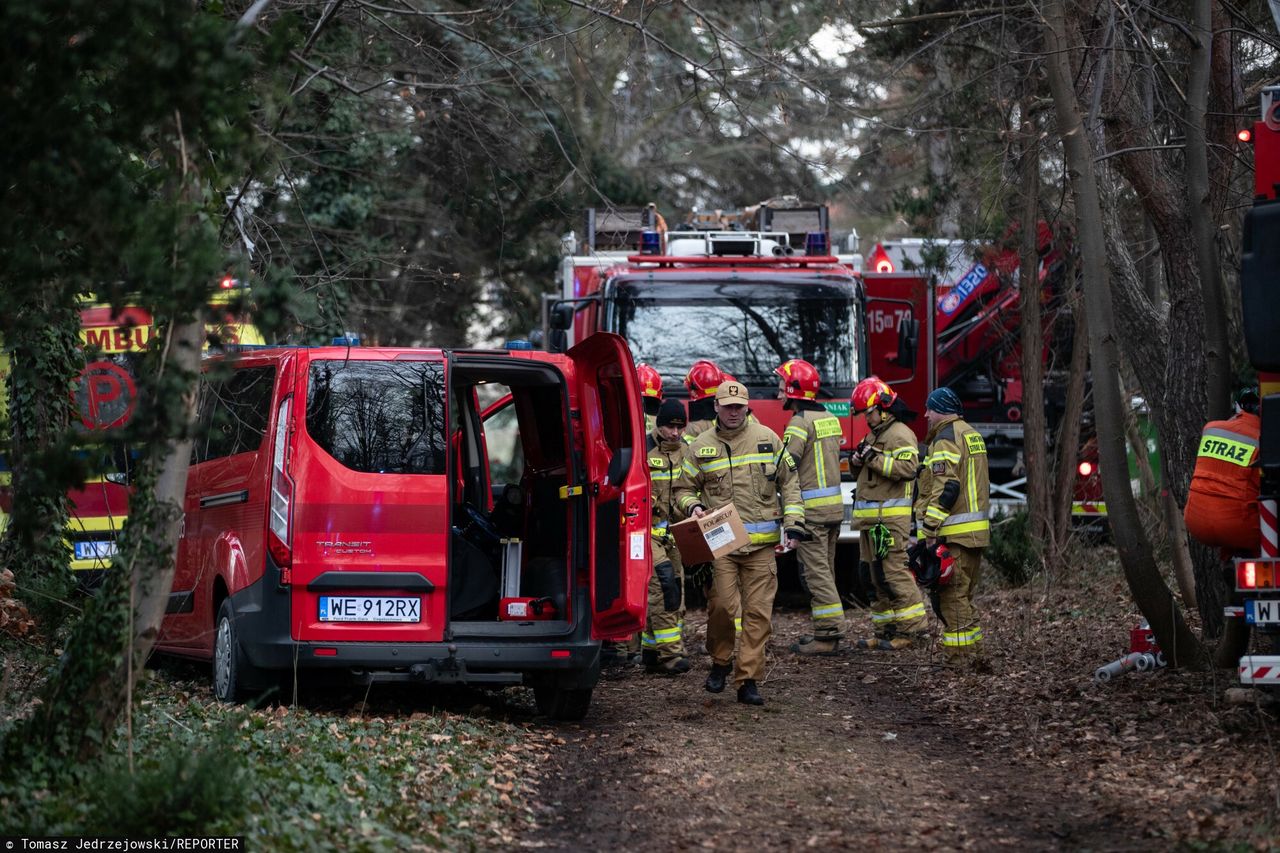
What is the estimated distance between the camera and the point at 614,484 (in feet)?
28.1

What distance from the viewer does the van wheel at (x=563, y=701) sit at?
8914 mm

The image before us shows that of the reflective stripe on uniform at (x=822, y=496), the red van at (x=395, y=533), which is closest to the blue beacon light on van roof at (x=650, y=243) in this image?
the reflective stripe on uniform at (x=822, y=496)

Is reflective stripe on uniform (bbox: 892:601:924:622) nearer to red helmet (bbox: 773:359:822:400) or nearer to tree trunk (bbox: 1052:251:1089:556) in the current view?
red helmet (bbox: 773:359:822:400)

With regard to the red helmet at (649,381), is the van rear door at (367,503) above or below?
below

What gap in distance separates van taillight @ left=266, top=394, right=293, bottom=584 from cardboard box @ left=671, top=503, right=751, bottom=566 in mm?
2351

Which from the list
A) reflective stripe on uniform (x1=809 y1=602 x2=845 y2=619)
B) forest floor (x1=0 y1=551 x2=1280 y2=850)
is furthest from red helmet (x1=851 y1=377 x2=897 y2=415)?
forest floor (x1=0 y1=551 x2=1280 y2=850)

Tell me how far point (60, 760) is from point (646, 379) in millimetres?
6720

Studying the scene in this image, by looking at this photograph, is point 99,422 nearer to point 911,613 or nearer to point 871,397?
point 871,397

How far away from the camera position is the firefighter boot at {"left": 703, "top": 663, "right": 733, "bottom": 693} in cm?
976

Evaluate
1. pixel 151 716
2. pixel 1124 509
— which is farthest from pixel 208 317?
pixel 1124 509

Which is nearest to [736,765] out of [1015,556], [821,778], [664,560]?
[821,778]

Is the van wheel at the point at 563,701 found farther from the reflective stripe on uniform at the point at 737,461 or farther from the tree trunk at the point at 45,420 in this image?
the tree trunk at the point at 45,420

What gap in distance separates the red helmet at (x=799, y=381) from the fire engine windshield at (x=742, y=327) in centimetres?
208

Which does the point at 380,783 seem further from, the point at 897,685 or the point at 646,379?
the point at 646,379
